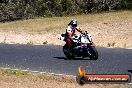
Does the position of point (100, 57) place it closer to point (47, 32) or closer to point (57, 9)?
point (47, 32)

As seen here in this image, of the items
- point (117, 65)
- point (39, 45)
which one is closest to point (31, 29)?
point (39, 45)

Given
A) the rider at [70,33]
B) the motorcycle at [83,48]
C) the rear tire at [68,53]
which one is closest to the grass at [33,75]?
the motorcycle at [83,48]

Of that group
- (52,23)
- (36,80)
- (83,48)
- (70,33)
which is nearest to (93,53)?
(83,48)

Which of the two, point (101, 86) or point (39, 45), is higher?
point (101, 86)

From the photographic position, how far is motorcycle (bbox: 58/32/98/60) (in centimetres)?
2198

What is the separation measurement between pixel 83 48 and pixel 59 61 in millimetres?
1186

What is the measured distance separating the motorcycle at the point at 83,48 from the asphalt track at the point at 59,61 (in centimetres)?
25

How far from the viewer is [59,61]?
2217cm

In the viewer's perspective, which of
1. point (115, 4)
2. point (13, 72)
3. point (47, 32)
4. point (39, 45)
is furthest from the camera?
point (115, 4)

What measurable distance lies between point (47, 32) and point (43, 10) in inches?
477

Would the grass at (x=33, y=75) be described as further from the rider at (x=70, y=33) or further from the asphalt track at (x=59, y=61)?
the rider at (x=70, y=33)

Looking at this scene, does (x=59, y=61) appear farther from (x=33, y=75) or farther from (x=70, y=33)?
(x=33, y=75)

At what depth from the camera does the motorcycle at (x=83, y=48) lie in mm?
21984

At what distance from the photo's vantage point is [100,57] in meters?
23.1
